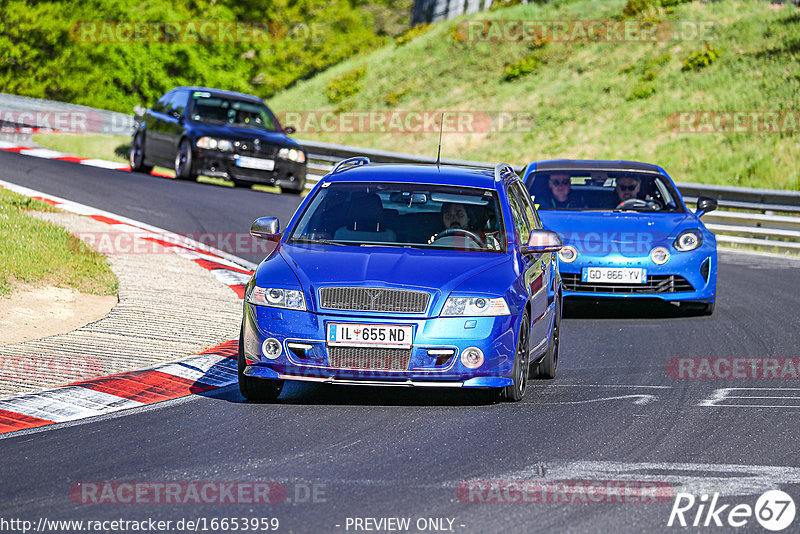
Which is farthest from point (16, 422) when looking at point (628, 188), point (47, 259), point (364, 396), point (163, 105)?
point (163, 105)

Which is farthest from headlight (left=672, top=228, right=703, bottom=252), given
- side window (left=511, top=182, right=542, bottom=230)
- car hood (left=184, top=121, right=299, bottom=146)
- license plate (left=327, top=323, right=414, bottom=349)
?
car hood (left=184, top=121, right=299, bottom=146)

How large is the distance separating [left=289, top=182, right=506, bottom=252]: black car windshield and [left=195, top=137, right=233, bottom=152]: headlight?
13856 millimetres

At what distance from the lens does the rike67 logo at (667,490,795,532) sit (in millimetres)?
5465

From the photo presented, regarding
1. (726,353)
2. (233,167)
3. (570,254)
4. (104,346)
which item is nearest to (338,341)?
(104,346)

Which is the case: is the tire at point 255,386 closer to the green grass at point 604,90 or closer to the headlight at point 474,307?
the headlight at point 474,307

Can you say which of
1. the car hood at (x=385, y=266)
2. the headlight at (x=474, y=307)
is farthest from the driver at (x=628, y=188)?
the headlight at (x=474, y=307)

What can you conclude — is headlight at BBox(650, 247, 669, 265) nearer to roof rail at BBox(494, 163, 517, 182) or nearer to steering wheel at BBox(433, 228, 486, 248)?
roof rail at BBox(494, 163, 517, 182)

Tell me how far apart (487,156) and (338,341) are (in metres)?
34.1

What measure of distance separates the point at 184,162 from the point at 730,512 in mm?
18525

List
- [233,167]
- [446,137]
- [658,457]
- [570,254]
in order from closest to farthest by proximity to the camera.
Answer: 1. [658,457]
2. [570,254]
3. [233,167]
4. [446,137]

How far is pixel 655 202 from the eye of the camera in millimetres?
14039

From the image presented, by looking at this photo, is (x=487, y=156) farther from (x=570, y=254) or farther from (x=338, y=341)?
(x=338, y=341)

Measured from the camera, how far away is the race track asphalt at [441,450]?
554 cm

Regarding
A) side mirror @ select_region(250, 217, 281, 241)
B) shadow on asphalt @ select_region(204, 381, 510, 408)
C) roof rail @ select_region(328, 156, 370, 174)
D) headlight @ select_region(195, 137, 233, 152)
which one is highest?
roof rail @ select_region(328, 156, 370, 174)
